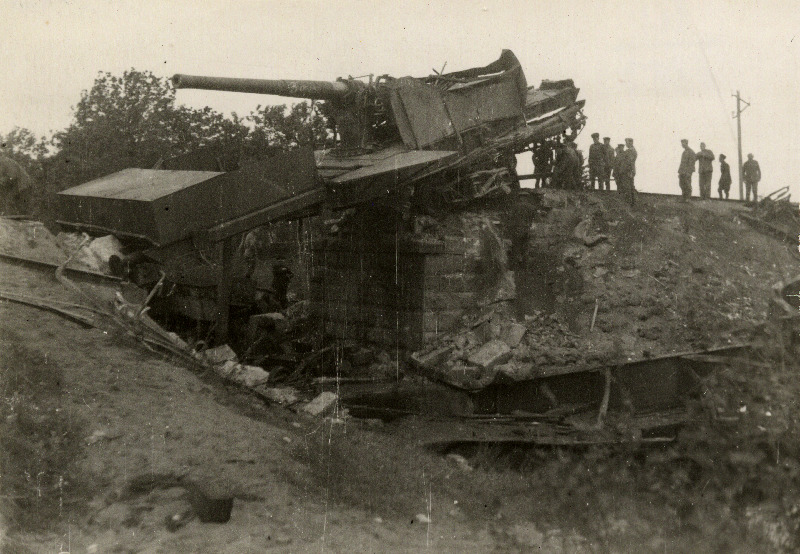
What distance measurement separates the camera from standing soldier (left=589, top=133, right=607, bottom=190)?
53.2ft

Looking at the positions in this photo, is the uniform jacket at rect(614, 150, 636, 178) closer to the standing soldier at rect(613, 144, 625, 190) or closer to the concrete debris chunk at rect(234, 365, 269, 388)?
the standing soldier at rect(613, 144, 625, 190)

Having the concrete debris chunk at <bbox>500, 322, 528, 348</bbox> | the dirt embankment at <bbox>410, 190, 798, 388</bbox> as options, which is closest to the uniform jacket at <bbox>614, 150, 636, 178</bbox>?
the dirt embankment at <bbox>410, 190, 798, 388</bbox>

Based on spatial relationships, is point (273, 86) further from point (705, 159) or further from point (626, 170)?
point (705, 159)

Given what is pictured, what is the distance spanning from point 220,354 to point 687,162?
12.3 m

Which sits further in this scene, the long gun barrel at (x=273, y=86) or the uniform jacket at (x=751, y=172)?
the uniform jacket at (x=751, y=172)

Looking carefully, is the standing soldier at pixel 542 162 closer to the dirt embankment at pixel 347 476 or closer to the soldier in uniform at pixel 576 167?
the soldier in uniform at pixel 576 167

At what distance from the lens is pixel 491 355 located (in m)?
10.1

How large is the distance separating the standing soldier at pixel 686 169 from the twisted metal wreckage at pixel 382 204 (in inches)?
252

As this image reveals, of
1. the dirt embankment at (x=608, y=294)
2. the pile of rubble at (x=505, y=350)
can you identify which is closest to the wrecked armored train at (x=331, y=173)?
the dirt embankment at (x=608, y=294)

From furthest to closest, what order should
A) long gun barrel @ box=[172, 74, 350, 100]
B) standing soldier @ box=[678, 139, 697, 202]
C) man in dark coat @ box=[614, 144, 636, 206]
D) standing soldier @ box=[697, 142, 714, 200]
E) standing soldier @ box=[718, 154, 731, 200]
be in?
standing soldier @ box=[718, 154, 731, 200] → standing soldier @ box=[697, 142, 714, 200] → standing soldier @ box=[678, 139, 697, 202] → man in dark coat @ box=[614, 144, 636, 206] → long gun barrel @ box=[172, 74, 350, 100]

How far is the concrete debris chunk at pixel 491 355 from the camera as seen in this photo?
1002 cm

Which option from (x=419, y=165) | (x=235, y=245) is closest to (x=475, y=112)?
(x=419, y=165)

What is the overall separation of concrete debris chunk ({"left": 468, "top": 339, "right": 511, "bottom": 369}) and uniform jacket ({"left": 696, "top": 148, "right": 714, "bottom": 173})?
9.78 meters

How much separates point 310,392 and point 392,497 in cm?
370
